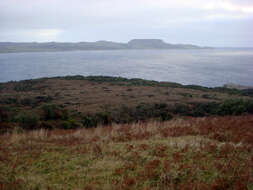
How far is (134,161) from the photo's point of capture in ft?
18.0

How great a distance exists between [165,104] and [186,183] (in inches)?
782

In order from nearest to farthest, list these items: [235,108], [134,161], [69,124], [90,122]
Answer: [134,161], [69,124], [90,122], [235,108]

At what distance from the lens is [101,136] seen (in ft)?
26.3

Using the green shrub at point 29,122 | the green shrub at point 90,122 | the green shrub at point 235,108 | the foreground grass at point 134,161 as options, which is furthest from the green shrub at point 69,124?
the green shrub at point 235,108

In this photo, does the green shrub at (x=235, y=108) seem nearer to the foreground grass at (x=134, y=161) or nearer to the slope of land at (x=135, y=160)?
the slope of land at (x=135, y=160)

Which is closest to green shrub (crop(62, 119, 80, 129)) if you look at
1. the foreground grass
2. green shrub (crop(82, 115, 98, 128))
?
green shrub (crop(82, 115, 98, 128))

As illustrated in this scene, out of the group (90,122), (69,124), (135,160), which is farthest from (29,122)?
(135,160)

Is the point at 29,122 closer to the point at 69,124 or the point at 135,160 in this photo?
the point at 69,124

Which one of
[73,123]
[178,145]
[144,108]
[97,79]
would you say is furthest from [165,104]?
[97,79]

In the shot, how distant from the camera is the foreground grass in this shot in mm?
4359

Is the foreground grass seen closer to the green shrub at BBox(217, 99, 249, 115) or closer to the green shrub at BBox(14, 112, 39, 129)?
the green shrub at BBox(14, 112, 39, 129)

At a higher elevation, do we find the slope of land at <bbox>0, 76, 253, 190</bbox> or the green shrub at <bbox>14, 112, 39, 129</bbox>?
the slope of land at <bbox>0, 76, 253, 190</bbox>

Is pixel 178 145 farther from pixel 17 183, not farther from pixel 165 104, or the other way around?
pixel 165 104

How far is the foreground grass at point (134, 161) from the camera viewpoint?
172 inches
